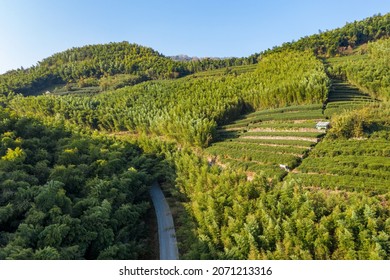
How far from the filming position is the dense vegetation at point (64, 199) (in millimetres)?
26938

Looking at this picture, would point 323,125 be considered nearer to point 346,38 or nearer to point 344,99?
point 344,99

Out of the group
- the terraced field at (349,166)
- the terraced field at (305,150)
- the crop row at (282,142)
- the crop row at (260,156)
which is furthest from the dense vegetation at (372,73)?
the crop row at (260,156)

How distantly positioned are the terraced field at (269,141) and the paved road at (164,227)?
1288 cm

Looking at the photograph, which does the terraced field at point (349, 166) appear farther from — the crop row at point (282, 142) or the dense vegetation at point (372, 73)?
the dense vegetation at point (372, 73)

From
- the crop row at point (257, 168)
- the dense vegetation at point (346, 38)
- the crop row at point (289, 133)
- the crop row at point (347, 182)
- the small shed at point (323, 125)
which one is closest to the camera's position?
the crop row at point (347, 182)

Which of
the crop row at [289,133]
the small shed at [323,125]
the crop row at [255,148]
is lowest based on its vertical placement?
the crop row at [255,148]

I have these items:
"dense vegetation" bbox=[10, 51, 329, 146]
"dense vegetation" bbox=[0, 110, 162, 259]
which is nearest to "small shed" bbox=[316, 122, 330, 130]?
"dense vegetation" bbox=[10, 51, 329, 146]

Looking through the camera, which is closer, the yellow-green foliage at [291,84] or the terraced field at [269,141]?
the terraced field at [269,141]

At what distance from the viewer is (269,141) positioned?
56344 millimetres

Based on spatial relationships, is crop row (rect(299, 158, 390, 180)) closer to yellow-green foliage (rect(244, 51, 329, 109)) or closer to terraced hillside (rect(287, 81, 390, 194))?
terraced hillside (rect(287, 81, 390, 194))

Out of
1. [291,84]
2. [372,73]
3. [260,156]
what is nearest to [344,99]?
[372,73]

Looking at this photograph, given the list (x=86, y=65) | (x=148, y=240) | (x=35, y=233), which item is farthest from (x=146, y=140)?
(x=86, y=65)

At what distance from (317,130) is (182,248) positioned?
1344 inches

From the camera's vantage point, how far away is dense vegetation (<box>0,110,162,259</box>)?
88.4ft
